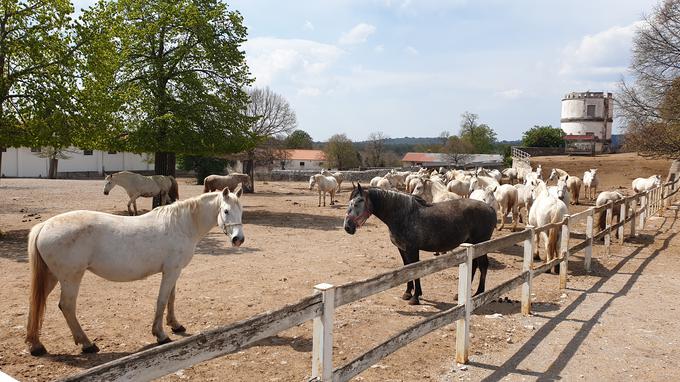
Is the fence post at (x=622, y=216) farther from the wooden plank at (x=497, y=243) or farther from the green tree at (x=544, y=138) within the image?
the green tree at (x=544, y=138)

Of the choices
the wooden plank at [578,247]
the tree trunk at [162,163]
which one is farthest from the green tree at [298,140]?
the wooden plank at [578,247]

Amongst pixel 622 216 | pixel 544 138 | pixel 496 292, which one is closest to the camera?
pixel 496 292

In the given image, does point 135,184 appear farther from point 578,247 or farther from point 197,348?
point 197,348

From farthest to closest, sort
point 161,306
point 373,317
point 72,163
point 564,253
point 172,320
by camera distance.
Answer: point 72,163 → point 564,253 → point 373,317 → point 172,320 → point 161,306

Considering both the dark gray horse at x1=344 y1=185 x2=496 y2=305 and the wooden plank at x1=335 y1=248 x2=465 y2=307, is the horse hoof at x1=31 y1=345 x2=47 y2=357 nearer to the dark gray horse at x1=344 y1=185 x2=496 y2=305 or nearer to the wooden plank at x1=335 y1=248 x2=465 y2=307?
the wooden plank at x1=335 y1=248 x2=465 y2=307

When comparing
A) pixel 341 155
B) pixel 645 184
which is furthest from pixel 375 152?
pixel 645 184

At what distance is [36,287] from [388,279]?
12.8 feet

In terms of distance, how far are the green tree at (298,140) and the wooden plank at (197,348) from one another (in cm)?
7659

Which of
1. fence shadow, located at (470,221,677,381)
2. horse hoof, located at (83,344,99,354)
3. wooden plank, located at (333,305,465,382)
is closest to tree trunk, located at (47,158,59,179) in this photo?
horse hoof, located at (83,344,99,354)

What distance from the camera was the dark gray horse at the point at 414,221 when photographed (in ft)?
24.6

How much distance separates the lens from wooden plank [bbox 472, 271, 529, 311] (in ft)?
17.7

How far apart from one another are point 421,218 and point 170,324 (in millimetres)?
4108

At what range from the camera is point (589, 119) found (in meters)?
67.2

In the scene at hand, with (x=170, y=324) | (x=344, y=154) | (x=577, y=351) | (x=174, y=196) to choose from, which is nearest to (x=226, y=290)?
(x=170, y=324)
